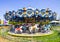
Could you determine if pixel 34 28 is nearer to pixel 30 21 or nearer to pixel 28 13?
pixel 30 21

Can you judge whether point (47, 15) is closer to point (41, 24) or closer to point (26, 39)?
point (41, 24)

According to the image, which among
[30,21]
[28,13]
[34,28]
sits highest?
[28,13]

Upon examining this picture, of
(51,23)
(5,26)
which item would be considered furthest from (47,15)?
(5,26)

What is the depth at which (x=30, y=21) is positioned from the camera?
28.2 feet

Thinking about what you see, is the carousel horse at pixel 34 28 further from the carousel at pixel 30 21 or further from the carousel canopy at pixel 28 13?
the carousel canopy at pixel 28 13

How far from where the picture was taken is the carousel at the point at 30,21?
8.47 m

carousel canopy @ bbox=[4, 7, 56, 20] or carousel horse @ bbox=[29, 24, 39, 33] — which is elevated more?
carousel canopy @ bbox=[4, 7, 56, 20]

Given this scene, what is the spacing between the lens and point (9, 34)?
845 centimetres

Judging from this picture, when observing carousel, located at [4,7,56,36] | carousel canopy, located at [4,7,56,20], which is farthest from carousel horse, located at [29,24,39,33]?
carousel canopy, located at [4,7,56,20]

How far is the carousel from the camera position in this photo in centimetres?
847

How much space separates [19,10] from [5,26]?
4.40 ft

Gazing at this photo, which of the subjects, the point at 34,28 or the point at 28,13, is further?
the point at 28,13

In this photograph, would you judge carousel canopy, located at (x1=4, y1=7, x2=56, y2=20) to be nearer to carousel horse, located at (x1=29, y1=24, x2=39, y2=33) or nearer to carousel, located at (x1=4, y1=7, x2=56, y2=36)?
carousel, located at (x1=4, y1=7, x2=56, y2=36)

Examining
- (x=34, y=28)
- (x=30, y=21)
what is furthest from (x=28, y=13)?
(x=34, y=28)
